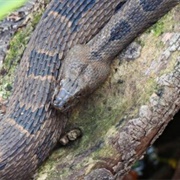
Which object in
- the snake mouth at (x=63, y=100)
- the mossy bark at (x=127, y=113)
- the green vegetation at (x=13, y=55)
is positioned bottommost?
the mossy bark at (x=127, y=113)

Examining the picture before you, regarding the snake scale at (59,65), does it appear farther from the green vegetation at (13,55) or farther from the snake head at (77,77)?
the green vegetation at (13,55)

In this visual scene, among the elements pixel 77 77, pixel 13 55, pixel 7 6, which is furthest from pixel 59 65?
pixel 7 6

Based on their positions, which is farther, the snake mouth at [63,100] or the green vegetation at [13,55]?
the green vegetation at [13,55]

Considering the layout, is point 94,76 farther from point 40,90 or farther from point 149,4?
point 149,4

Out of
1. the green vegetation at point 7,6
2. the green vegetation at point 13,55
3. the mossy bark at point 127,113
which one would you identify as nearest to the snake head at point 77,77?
the mossy bark at point 127,113

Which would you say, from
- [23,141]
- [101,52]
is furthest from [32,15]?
[23,141]

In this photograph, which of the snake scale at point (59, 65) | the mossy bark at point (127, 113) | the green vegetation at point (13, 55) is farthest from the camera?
the green vegetation at point (13, 55)

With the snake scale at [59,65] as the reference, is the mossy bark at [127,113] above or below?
below
